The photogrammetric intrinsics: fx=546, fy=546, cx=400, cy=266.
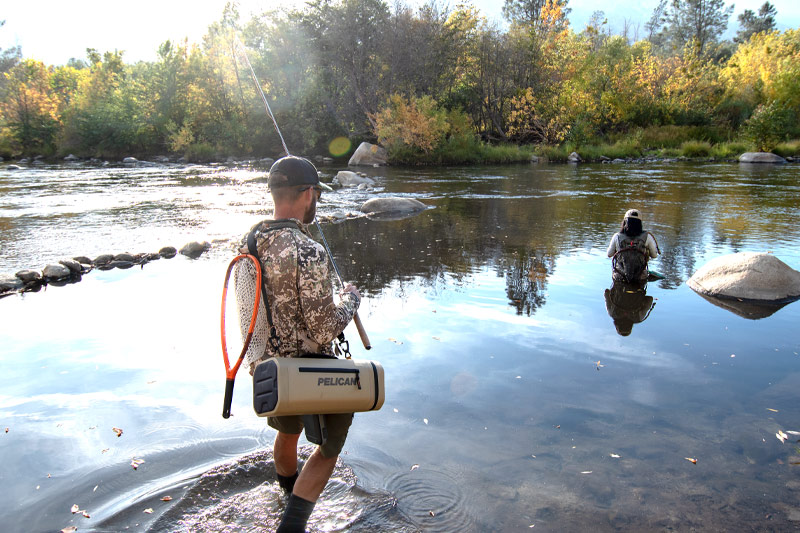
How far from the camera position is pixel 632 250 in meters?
8.64

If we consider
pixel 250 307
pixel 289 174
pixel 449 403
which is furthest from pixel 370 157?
pixel 250 307

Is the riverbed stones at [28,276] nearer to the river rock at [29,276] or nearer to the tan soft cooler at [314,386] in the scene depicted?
the river rock at [29,276]

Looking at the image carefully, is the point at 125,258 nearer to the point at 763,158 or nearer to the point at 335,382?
the point at 335,382

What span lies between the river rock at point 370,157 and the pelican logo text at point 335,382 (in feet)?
110

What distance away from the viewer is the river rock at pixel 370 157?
1420 inches

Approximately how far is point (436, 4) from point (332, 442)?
43878mm

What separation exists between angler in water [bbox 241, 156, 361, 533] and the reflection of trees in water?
501 centimetres

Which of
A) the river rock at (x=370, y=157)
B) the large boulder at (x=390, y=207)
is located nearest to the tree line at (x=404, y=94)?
the river rock at (x=370, y=157)

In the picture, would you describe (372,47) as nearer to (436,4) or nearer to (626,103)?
(436,4)

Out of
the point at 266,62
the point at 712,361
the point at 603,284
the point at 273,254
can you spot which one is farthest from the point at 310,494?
the point at 266,62

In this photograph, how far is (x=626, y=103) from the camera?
43.9 metres

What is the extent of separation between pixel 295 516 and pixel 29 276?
8313 mm

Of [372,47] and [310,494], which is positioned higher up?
[372,47]

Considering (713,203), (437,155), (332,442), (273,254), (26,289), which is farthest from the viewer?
(437,155)
